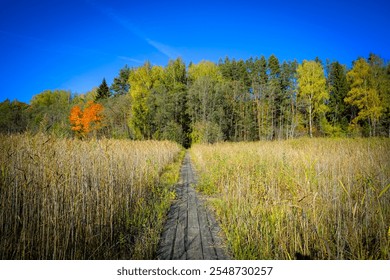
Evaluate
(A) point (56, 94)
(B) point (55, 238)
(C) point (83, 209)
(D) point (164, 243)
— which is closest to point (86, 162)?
(C) point (83, 209)

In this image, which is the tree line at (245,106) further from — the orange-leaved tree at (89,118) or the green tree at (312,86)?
the orange-leaved tree at (89,118)

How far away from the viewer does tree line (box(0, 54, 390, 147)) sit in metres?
22.2

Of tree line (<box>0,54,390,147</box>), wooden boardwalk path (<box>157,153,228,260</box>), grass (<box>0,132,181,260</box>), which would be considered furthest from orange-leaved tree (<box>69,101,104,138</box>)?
grass (<box>0,132,181,260</box>)

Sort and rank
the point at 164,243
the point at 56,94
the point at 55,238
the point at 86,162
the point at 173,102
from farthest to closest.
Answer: the point at 56,94, the point at 173,102, the point at 86,162, the point at 164,243, the point at 55,238

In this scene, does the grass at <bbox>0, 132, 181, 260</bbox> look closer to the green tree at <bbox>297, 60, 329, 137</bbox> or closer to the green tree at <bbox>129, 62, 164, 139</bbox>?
the green tree at <bbox>129, 62, 164, 139</bbox>

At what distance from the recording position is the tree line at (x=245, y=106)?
22.2 meters

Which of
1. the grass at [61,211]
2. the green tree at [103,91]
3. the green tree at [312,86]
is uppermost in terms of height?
the green tree at [103,91]

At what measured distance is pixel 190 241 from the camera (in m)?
2.79

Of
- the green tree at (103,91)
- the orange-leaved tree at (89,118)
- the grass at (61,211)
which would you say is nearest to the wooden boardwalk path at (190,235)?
the grass at (61,211)

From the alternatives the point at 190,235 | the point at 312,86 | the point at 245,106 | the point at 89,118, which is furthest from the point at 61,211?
the point at 245,106

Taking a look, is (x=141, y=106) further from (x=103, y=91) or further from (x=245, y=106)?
(x=103, y=91)

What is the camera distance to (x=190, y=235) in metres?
2.98
